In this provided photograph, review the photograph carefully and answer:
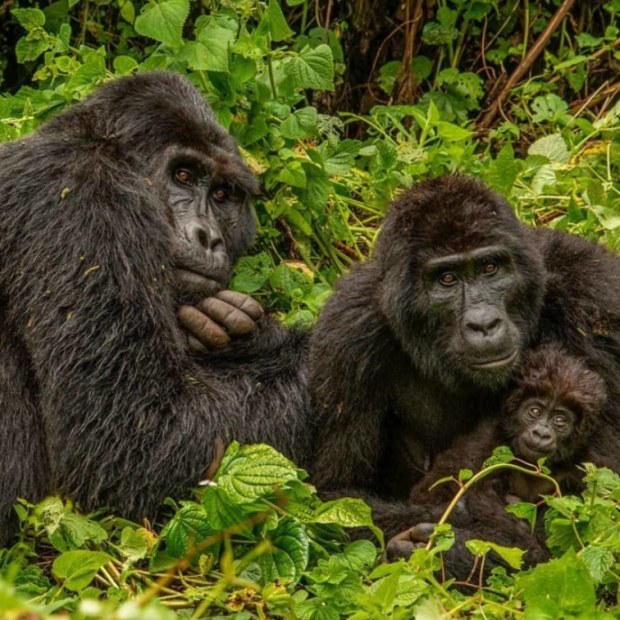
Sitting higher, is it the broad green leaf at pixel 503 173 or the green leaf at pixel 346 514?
the broad green leaf at pixel 503 173

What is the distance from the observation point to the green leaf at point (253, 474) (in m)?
4.08

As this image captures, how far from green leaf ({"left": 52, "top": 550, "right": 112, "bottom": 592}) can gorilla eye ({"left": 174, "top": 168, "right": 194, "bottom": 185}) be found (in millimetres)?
1669

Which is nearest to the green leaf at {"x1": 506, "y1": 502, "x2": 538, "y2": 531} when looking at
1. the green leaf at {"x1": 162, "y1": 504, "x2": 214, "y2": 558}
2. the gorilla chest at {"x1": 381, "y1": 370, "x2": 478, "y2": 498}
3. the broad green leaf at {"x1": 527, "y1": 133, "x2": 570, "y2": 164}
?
the gorilla chest at {"x1": 381, "y1": 370, "x2": 478, "y2": 498}

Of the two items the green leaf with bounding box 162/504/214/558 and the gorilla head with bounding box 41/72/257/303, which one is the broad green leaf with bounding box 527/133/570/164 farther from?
the green leaf with bounding box 162/504/214/558

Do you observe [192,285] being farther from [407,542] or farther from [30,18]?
[30,18]

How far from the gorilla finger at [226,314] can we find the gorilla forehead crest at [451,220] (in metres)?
0.57

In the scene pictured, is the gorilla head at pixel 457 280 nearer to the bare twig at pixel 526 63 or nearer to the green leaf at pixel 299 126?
the green leaf at pixel 299 126

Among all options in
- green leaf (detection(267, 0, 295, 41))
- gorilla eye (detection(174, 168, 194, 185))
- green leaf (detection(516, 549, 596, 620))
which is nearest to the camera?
green leaf (detection(516, 549, 596, 620))

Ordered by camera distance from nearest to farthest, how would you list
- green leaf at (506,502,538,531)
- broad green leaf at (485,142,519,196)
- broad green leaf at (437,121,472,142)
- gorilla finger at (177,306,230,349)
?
green leaf at (506,502,538,531)
gorilla finger at (177,306,230,349)
broad green leaf at (485,142,519,196)
broad green leaf at (437,121,472,142)

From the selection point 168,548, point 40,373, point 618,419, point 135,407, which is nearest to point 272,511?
point 168,548

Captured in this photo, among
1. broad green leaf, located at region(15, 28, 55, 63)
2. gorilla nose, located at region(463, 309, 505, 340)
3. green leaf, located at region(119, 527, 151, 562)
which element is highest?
broad green leaf, located at region(15, 28, 55, 63)

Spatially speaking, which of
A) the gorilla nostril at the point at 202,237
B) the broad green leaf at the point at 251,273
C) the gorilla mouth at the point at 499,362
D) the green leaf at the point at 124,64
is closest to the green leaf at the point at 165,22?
the green leaf at the point at 124,64

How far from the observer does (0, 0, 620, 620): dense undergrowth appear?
3957mm

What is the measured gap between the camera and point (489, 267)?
4.68 meters
